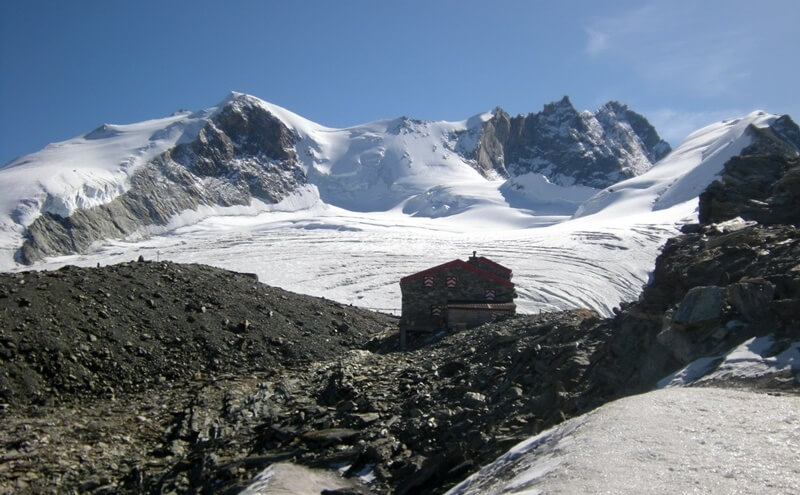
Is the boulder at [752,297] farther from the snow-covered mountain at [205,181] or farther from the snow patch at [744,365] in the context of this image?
the snow-covered mountain at [205,181]

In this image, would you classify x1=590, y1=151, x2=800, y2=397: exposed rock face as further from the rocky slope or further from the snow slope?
the snow slope

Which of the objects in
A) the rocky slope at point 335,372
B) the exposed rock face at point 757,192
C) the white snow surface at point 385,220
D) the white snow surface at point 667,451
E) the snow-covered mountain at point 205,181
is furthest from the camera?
the snow-covered mountain at point 205,181

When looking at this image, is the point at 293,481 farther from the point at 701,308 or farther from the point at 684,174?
the point at 684,174

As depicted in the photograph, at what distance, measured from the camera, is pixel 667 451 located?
828 centimetres

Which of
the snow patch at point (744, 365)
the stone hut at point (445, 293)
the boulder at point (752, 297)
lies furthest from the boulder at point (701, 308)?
the stone hut at point (445, 293)

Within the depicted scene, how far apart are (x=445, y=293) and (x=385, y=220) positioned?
3925 inches

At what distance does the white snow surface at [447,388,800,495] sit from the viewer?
24.7 feet

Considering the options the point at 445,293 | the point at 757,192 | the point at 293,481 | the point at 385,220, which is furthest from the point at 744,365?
the point at 385,220

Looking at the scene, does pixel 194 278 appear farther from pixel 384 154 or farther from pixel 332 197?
pixel 384 154

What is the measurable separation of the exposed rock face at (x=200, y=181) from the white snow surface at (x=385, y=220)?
2368 mm

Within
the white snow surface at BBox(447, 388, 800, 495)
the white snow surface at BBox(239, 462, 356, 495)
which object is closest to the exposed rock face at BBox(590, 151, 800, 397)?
the white snow surface at BBox(447, 388, 800, 495)

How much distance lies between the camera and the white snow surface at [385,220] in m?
68.1

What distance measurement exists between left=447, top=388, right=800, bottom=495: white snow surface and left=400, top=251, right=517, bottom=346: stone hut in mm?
18683

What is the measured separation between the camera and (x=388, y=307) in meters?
55.7
